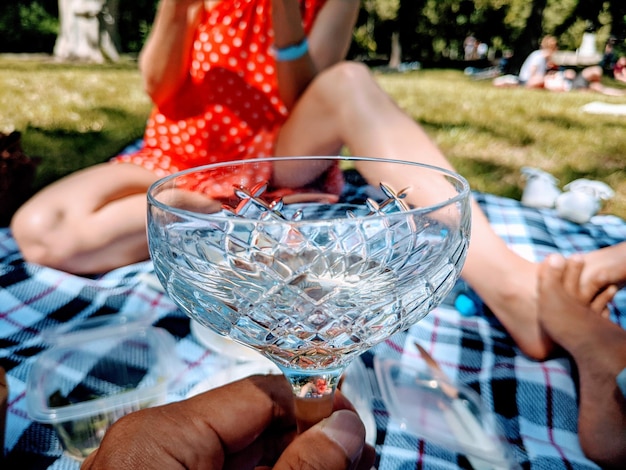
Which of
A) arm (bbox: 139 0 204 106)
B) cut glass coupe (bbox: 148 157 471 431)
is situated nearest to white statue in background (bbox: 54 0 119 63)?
arm (bbox: 139 0 204 106)

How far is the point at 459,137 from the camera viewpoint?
240 centimetres

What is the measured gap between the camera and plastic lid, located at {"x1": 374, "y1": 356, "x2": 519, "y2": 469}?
576 mm

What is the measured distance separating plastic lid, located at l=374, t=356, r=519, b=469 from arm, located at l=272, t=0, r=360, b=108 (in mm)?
623

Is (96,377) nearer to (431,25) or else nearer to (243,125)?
(243,125)

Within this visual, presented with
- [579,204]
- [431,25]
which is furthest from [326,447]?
[431,25]

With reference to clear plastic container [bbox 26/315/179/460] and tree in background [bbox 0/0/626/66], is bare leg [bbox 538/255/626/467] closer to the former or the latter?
clear plastic container [bbox 26/315/179/460]

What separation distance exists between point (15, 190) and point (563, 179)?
5.91 feet

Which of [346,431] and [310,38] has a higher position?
[310,38]

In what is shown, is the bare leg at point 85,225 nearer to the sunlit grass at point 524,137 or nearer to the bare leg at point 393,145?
the bare leg at point 393,145

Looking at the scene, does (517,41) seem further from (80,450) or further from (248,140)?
(80,450)

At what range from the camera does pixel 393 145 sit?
87 centimetres

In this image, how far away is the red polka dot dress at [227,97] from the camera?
1.13 meters

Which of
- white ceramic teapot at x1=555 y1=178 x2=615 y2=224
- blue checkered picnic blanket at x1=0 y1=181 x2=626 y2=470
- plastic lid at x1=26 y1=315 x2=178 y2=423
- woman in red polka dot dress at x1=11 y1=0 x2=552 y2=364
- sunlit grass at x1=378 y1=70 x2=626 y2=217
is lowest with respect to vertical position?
sunlit grass at x1=378 y1=70 x2=626 y2=217

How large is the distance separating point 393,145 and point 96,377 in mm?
573
